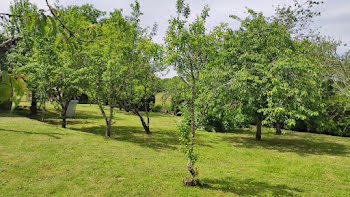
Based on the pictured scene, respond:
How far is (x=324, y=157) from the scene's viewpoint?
11.6 meters

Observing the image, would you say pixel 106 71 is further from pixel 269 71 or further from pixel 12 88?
pixel 12 88

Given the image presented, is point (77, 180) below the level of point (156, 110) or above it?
below

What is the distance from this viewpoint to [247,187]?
695 cm

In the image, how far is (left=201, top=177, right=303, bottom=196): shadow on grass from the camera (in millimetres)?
6569

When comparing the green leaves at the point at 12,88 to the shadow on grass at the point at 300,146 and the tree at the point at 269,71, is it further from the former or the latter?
the shadow on grass at the point at 300,146

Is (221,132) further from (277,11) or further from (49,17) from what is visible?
(49,17)

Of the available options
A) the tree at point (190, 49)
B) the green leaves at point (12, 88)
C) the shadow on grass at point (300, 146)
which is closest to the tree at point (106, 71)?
the tree at point (190, 49)

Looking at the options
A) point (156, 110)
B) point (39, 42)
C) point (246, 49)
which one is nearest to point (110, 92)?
point (39, 42)

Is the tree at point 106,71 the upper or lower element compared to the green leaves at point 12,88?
upper

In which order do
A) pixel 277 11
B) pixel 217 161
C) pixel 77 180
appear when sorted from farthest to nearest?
pixel 277 11, pixel 217 161, pixel 77 180

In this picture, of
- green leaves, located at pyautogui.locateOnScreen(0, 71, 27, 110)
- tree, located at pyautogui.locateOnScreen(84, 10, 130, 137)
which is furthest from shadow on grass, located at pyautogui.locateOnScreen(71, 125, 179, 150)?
green leaves, located at pyautogui.locateOnScreen(0, 71, 27, 110)

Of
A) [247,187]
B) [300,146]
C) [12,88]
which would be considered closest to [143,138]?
[247,187]

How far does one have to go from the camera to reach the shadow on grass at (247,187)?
259 inches

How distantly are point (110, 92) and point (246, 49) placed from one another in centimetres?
881
